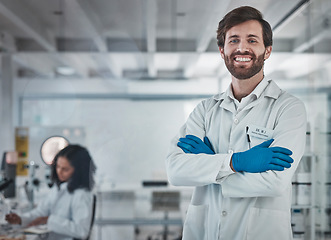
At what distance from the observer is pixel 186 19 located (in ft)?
11.7

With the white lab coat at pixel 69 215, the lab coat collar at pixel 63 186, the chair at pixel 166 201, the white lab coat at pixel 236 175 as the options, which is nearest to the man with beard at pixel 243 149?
the white lab coat at pixel 236 175

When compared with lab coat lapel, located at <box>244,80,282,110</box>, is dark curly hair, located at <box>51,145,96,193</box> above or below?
below

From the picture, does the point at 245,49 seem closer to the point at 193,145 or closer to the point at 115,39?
the point at 193,145

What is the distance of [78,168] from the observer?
3.19 meters

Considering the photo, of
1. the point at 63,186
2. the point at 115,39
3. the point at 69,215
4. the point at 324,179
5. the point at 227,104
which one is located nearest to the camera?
the point at 227,104

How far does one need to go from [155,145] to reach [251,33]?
2.44 m

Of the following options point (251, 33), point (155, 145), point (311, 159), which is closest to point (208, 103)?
point (251, 33)

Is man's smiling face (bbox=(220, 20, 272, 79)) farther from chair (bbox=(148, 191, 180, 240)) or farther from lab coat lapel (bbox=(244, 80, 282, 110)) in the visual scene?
chair (bbox=(148, 191, 180, 240))

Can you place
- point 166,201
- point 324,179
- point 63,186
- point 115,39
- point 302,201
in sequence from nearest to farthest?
point 302,201 < point 63,186 < point 324,179 < point 115,39 < point 166,201

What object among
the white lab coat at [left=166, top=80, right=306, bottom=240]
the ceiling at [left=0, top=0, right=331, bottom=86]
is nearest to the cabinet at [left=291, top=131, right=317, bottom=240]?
the white lab coat at [left=166, top=80, right=306, bottom=240]

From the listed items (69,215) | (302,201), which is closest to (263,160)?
(302,201)

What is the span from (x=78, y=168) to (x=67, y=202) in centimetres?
30

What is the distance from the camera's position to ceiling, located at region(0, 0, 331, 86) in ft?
11.7

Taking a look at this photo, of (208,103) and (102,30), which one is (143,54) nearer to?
(102,30)
